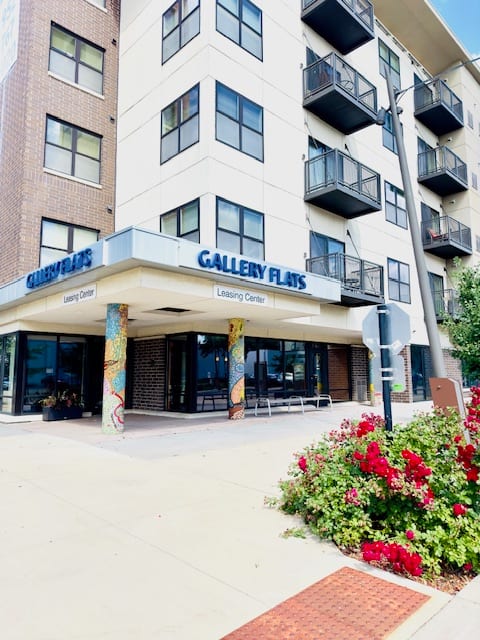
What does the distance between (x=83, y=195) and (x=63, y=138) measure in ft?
6.65

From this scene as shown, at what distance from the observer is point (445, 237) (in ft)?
79.4

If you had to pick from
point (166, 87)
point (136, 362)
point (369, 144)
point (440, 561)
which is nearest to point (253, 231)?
point (166, 87)

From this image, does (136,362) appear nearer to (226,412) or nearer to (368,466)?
(226,412)

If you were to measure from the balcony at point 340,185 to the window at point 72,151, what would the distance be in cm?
767

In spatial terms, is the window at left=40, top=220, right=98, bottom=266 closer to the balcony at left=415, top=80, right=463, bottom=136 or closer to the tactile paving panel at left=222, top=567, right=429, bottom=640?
the tactile paving panel at left=222, top=567, right=429, bottom=640

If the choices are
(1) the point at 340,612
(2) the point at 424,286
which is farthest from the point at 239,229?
(1) the point at 340,612

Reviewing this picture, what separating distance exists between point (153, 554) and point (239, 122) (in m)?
13.2

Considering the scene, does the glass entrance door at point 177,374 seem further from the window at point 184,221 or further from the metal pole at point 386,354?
the metal pole at point 386,354

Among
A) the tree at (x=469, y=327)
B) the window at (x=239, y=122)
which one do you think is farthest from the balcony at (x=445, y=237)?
the window at (x=239, y=122)

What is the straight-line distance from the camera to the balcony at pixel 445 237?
79.4 feet

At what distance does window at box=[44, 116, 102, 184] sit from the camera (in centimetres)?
1574

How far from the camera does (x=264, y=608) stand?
3.31 m

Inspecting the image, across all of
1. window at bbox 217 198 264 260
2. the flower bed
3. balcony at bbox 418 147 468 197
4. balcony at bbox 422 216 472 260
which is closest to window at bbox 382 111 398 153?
balcony at bbox 418 147 468 197

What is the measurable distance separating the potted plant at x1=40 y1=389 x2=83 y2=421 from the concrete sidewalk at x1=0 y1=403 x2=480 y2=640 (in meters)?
6.17
